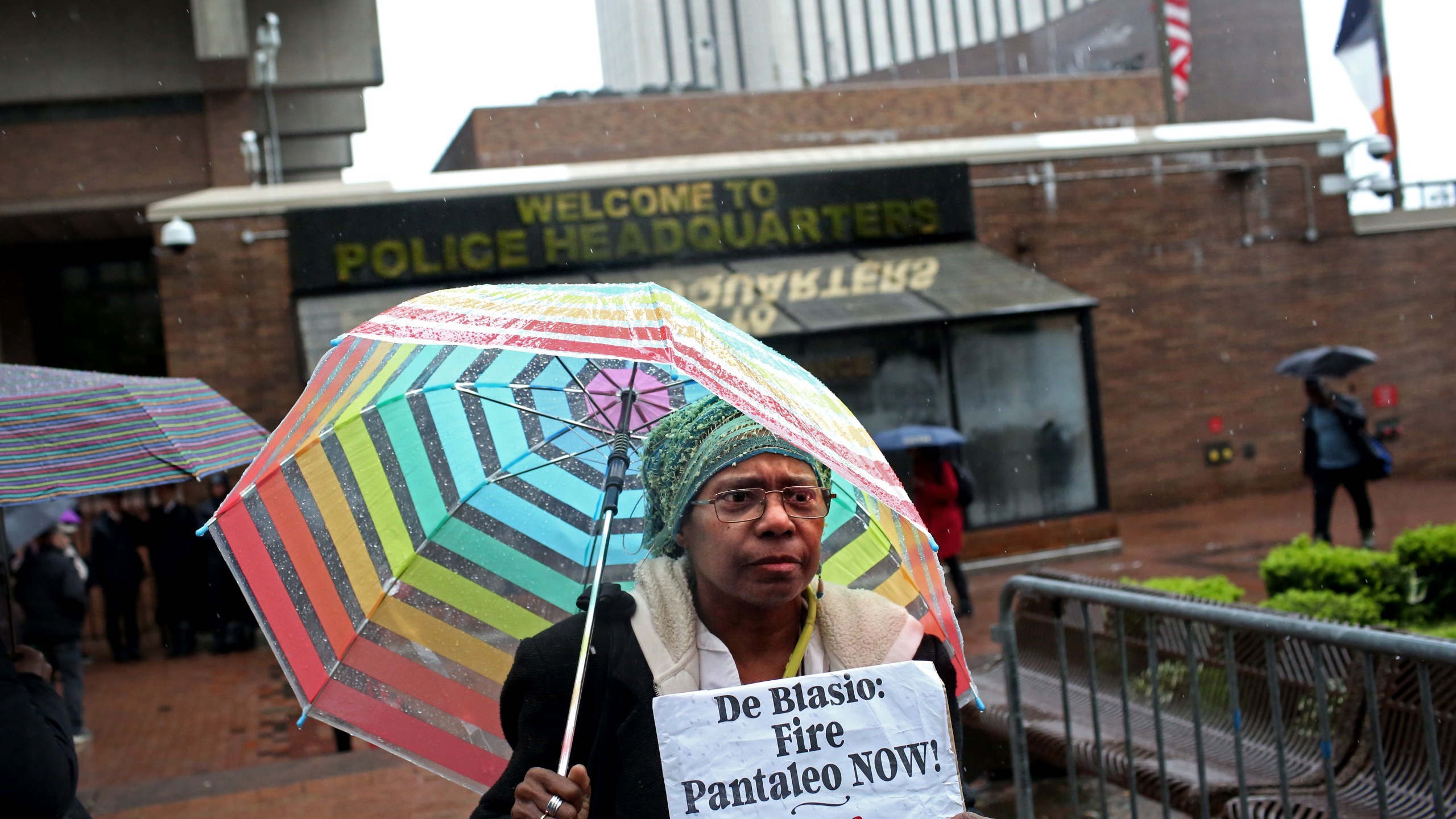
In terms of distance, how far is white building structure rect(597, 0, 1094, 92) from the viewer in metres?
75.2

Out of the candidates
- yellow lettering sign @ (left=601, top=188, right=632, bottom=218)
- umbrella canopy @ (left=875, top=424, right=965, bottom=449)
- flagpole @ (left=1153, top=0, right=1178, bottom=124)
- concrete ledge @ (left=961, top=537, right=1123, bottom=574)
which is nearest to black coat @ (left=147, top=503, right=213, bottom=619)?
yellow lettering sign @ (left=601, top=188, right=632, bottom=218)

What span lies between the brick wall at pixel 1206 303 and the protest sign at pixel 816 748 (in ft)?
55.3

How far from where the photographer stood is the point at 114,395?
3.91 m

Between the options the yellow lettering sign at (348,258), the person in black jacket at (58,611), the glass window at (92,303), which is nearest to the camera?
the person in black jacket at (58,611)

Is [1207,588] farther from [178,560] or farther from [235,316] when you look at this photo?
[235,316]

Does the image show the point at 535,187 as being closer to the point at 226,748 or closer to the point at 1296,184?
the point at 226,748

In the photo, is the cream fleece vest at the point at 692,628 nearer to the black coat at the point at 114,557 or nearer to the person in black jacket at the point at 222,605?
the person in black jacket at the point at 222,605

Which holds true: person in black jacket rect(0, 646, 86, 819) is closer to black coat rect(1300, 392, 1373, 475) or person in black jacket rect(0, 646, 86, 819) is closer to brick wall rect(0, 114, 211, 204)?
black coat rect(1300, 392, 1373, 475)

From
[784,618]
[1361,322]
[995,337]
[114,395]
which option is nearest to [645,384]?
[784,618]

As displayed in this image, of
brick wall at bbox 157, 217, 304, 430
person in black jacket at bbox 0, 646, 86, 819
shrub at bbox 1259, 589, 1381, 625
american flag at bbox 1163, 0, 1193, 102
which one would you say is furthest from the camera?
american flag at bbox 1163, 0, 1193, 102

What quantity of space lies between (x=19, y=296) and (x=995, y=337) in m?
17.0

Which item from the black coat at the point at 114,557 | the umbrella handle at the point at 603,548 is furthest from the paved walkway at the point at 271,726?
the umbrella handle at the point at 603,548

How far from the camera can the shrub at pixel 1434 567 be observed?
7461 mm

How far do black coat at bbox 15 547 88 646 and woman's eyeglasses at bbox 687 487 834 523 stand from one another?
8485mm
